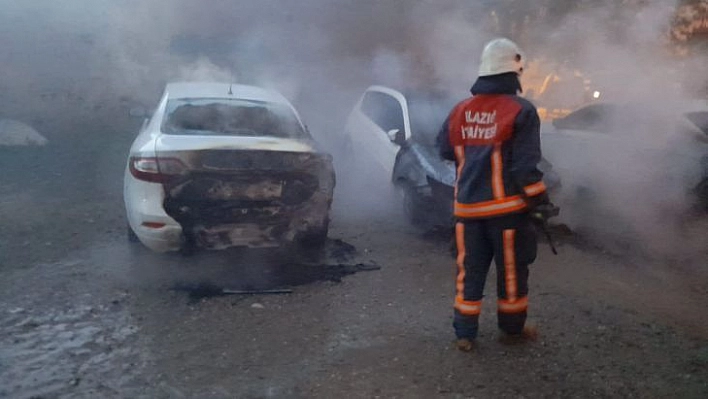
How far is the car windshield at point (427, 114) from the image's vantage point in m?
7.88

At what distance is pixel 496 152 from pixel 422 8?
44.6ft

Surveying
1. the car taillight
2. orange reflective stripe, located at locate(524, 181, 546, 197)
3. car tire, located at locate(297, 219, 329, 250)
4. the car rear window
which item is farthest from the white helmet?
the car rear window

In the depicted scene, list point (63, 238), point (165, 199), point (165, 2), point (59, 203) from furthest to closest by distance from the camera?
point (165, 2) < point (59, 203) < point (63, 238) < point (165, 199)

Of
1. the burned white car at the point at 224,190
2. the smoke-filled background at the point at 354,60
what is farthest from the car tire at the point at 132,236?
the smoke-filled background at the point at 354,60

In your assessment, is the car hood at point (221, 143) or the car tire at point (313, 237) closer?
the car hood at point (221, 143)

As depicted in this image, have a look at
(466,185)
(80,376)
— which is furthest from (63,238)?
(466,185)

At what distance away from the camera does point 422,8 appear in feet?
55.9

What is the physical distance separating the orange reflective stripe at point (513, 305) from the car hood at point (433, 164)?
2.57m

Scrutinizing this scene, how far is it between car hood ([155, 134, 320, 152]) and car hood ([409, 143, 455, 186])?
5.23 feet

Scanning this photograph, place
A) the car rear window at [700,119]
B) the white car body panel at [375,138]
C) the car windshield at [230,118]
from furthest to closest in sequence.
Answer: the white car body panel at [375,138] < the car rear window at [700,119] < the car windshield at [230,118]

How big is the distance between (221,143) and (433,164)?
95.6 inches

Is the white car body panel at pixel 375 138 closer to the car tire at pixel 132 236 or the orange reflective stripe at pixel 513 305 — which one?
the car tire at pixel 132 236

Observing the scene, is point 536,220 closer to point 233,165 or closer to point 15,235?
point 233,165

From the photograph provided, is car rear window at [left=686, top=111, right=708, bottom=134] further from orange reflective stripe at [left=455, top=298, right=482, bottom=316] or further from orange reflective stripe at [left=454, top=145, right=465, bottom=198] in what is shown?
orange reflective stripe at [left=455, top=298, right=482, bottom=316]
